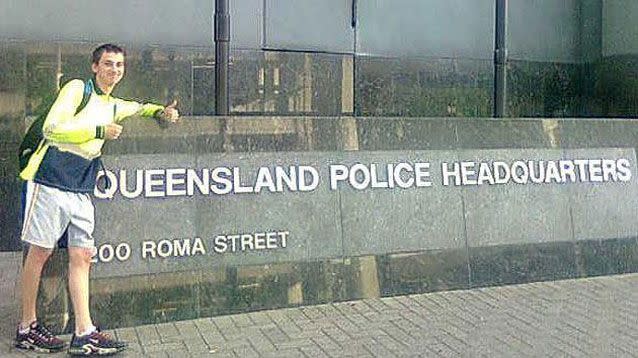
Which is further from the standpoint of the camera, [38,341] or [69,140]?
[38,341]

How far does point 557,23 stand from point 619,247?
6.03 metres

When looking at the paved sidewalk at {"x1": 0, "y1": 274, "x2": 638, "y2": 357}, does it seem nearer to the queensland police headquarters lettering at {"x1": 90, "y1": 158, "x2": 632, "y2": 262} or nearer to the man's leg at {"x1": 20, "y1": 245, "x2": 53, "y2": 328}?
the man's leg at {"x1": 20, "y1": 245, "x2": 53, "y2": 328}

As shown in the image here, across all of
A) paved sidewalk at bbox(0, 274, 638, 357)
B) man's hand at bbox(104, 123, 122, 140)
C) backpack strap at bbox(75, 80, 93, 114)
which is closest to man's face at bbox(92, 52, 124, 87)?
backpack strap at bbox(75, 80, 93, 114)

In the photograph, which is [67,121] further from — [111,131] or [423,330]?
[423,330]

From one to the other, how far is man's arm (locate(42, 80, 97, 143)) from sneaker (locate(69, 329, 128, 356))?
4.15 ft

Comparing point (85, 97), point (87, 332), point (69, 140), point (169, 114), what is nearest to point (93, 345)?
point (87, 332)

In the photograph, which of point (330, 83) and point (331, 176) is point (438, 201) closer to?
point (331, 176)

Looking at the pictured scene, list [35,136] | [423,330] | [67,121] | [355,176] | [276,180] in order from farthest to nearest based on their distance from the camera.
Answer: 1. [355,176]
2. [276,180]
3. [423,330]
4. [35,136]
5. [67,121]

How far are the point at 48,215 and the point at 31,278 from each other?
1.50 ft


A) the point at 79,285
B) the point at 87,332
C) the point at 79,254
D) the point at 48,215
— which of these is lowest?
the point at 87,332

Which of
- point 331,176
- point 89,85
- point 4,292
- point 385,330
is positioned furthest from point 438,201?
point 4,292

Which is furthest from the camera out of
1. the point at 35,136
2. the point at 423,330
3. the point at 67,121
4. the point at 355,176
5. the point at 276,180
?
the point at 355,176

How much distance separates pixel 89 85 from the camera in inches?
224

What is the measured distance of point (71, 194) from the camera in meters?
5.67
